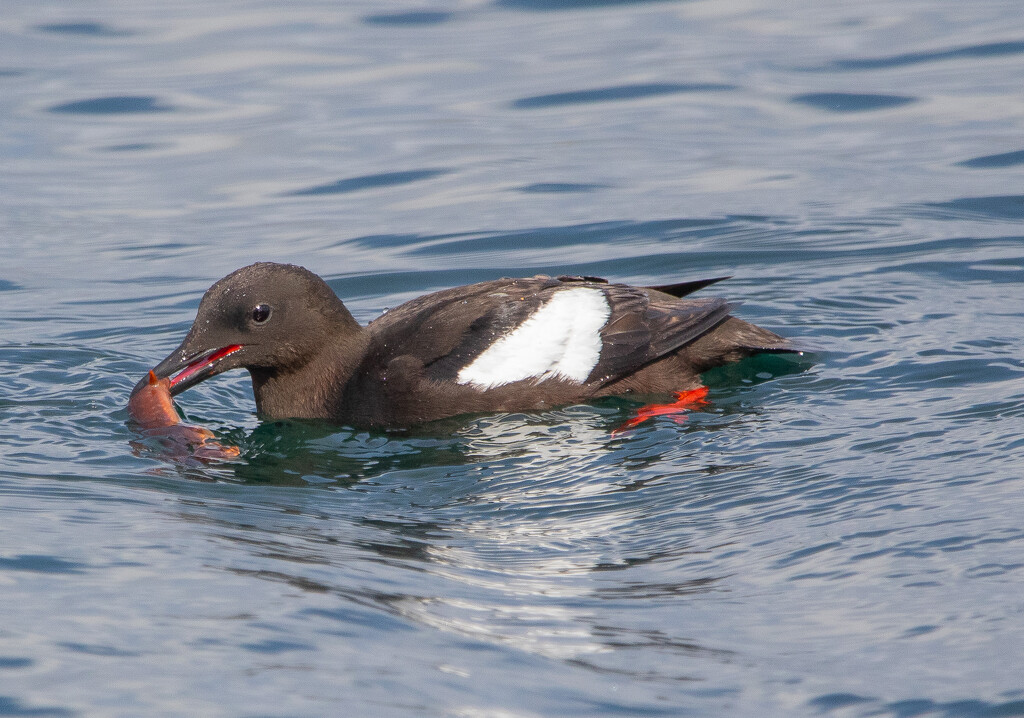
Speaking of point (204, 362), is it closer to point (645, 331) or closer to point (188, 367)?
point (188, 367)

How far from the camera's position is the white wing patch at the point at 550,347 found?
6.46 meters

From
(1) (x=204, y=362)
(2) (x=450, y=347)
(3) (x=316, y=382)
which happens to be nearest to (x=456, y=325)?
(2) (x=450, y=347)

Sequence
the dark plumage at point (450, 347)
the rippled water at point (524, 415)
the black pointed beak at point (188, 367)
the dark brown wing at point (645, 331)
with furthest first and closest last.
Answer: the dark brown wing at point (645, 331) < the dark plumage at point (450, 347) < the black pointed beak at point (188, 367) < the rippled water at point (524, 415)

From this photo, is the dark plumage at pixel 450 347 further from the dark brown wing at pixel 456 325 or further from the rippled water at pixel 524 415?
the rippled water at pixel 524 415

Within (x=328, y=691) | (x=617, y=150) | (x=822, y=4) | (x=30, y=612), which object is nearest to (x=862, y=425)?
(x=328, y=691)

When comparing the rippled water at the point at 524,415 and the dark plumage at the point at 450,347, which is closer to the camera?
the rippled water at the point at 524,415

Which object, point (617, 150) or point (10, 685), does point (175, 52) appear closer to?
point (617, 150)

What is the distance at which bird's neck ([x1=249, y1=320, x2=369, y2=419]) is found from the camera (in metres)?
6.67

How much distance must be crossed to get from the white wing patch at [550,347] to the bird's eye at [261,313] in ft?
3.34

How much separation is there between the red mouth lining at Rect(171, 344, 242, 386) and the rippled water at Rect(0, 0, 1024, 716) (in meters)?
0.38

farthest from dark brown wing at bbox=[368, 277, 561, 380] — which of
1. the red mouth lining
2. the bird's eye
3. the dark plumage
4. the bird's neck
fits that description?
the red mouth lining

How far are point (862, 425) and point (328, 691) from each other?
3233mm

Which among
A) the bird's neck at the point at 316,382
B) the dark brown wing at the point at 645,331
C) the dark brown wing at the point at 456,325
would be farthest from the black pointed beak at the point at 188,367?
the dark brown wing at the point at 645,331

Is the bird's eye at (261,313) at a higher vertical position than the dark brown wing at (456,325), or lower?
higher
